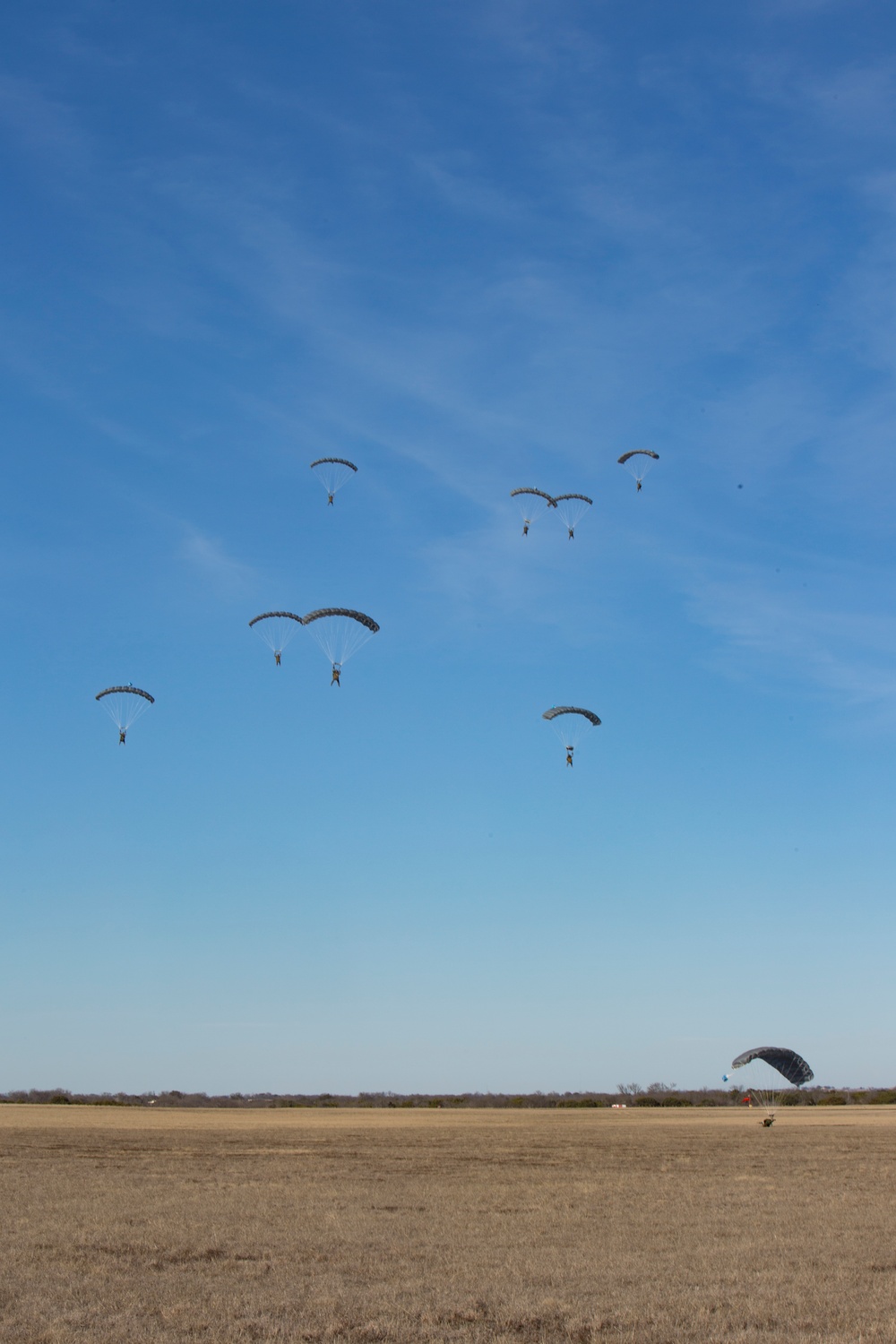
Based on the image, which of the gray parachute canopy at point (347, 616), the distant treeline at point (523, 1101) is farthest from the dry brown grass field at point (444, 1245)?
the distant treeline at point (523, 1101)

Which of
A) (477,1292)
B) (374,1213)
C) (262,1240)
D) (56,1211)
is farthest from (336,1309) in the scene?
(56,1211)

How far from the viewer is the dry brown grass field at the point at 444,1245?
42.2 feet

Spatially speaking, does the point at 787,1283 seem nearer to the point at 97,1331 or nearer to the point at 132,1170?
the point at 97,1331

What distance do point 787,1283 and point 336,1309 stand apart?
21.6 feet

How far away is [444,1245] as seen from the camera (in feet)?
62.1

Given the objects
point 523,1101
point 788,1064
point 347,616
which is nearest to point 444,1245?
point 347,616

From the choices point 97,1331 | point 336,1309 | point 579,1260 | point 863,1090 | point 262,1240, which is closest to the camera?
point 97,1331

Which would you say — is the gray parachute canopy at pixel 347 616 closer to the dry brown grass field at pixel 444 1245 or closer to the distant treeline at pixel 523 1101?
the dry brown grass field at pixel 444 1245

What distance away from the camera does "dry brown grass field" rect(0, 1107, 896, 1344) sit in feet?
42.2

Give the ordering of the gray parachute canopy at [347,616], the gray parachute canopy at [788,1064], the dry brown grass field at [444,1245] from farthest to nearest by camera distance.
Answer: the gray parachute canopy at [788,1064] < the gray parachute canopy at [347,616] < the dry brown grass field at [444,1245]

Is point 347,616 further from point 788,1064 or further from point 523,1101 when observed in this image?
point 523,1101

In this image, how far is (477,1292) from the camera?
48.3ft

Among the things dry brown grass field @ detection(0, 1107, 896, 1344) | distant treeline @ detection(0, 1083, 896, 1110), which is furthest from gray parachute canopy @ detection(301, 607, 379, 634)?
distant treeline @ detection(0, 1083, 896, 1110)

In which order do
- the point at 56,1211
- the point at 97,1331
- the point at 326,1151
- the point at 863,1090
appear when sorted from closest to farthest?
the point at 97,1331, the point at 56,1211, the point at 326,1151, the point at 863,1090
